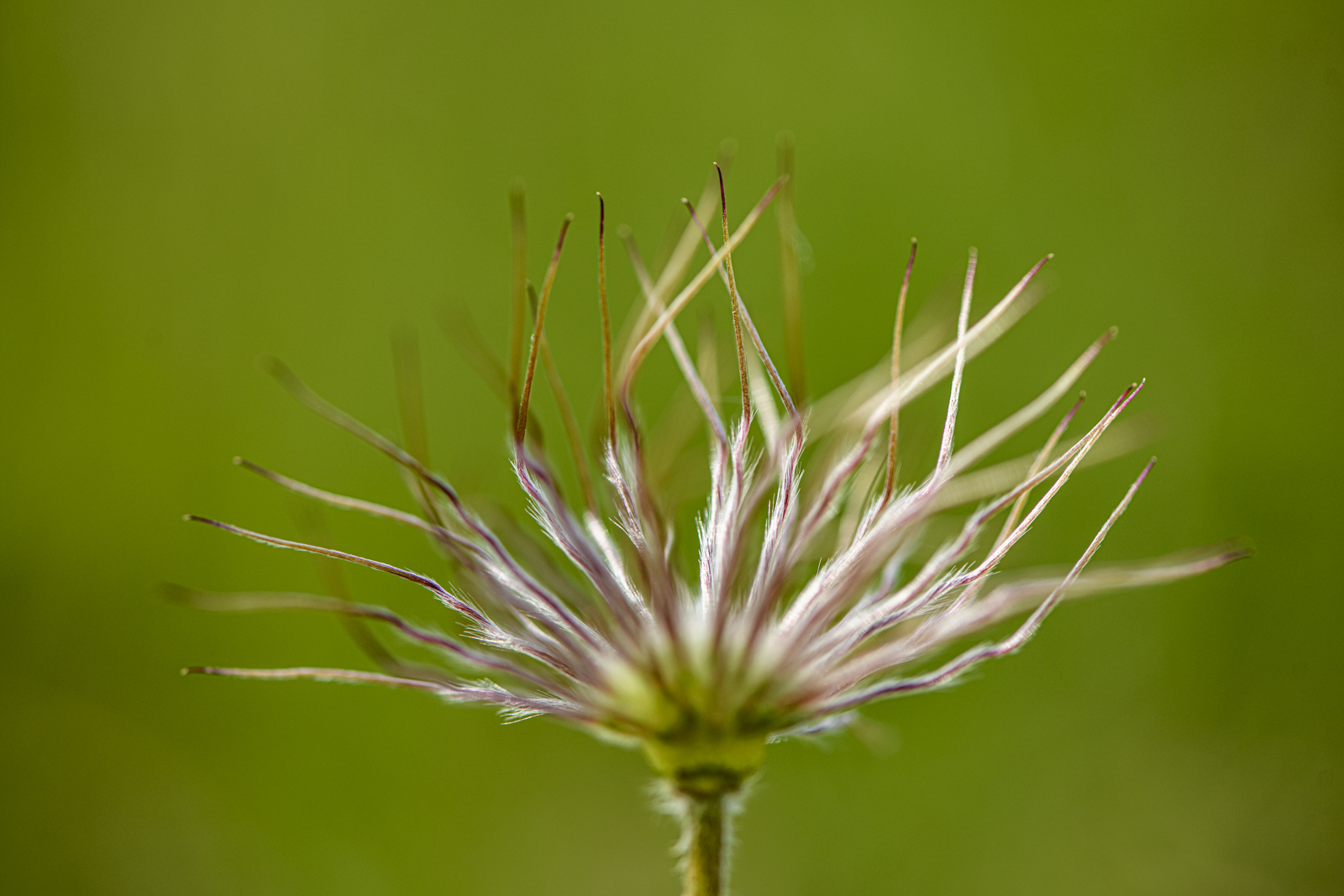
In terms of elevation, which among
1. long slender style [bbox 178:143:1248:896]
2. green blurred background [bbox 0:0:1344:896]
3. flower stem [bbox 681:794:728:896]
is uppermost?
green blurred background [bbox 0:0:1344:896]

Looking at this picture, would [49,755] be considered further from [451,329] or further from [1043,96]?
[1043,96]

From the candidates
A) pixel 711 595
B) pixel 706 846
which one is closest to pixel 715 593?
pixel 711 595

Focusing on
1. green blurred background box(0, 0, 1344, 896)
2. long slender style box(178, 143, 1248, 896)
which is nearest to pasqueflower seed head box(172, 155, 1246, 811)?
long slender style box(178, 143, 1248, 896)

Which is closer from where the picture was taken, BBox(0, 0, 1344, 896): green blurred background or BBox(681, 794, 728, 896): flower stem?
BBox(681, 794, 728, 896): flower stem

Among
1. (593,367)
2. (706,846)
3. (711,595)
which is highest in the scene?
(593,367)

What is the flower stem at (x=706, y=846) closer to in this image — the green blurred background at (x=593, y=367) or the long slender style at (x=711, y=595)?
the long slender style at (x=711, y=595)

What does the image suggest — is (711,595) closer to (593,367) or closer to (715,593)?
(715,593)

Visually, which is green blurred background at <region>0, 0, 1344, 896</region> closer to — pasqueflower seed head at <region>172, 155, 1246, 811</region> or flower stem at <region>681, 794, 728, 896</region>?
pasqueflower seed head at <region>172, 155, 1246, 811</region>
